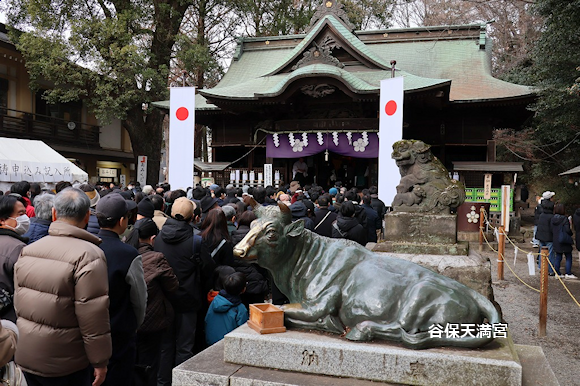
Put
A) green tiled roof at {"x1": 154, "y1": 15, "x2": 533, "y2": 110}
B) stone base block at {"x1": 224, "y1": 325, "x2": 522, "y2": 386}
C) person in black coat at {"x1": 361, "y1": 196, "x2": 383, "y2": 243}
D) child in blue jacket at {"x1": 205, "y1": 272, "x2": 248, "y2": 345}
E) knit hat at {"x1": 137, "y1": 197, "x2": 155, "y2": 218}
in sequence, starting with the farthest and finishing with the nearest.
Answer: green tiled roof at {"x1": 154, "y1": 15, "x2": 533, "y2": 110} → person in black coat at {"x1": 361, "y1": 196, "x2": 383, "y2": 243} → knit hat at {"x1": 137, "y1": 197, "x2": 155, "y2": 218} → child in blue jacket at {"x1": 205, "y1": 272, "x2": 248, "y2": 345} → stone base block at {"x1": 224, "y1": 325, "x2": 522, "y2": 386}

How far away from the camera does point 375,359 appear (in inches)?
97.7

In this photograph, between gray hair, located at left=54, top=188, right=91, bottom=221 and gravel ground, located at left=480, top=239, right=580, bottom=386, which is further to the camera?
gravel ground, located at left=480, top=239, right=580, bottom=386

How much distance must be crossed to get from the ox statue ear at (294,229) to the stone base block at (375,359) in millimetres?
597

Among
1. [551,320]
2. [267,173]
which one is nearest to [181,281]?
[551,320]

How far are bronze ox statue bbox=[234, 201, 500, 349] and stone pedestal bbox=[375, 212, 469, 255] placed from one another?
3011 millimetres

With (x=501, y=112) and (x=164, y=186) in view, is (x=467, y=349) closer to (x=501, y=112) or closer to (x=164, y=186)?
(x=164, y=186)

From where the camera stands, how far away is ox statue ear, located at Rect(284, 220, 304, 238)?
106 inches

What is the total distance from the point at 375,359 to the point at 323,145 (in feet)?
45.3

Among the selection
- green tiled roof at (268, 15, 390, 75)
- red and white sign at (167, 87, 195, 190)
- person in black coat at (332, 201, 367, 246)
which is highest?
green tiled roof at (268, 15, 390, 75)

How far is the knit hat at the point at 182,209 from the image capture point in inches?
160

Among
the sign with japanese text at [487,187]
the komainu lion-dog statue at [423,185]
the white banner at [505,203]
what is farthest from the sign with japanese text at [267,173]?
the komainu lion-dog statue at [423,185]

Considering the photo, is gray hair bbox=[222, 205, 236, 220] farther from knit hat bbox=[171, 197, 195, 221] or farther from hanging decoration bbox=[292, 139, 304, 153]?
hanging decoration bbox=[292, 139, 304, 153]

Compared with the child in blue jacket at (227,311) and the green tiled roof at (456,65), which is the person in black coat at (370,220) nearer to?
the child in blue jacket at (227,311)

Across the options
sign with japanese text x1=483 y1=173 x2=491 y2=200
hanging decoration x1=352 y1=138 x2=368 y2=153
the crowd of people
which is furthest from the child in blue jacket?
sign with japanese text x1=483 y1=173 x2=491 y2=200
